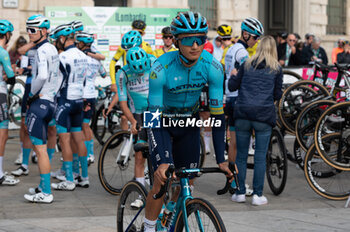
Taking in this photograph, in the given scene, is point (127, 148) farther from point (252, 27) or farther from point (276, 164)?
point (252, 27)

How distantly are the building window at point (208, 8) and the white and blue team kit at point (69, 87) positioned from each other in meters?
15.2

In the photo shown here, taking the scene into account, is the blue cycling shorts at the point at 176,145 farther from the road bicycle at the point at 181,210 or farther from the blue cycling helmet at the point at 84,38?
the blue cycling helmet at the point at 84,38

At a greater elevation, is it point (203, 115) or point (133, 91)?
point (133, 91)

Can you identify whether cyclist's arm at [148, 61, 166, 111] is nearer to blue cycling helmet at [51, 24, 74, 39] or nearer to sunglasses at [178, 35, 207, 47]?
sunglasses at [178, 35, 207, 47]

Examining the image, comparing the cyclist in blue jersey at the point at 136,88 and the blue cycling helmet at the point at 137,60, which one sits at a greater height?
the blue cycling helmet at the point at 137,60

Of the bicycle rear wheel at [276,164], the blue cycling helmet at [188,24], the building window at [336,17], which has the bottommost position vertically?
the bicycle rear wheel at [276,164]

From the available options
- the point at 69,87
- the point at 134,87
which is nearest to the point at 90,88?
the point at 69,87

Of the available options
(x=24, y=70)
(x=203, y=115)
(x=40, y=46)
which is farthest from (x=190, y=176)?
(x=203, y=115)

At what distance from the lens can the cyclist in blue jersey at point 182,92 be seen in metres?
4.97

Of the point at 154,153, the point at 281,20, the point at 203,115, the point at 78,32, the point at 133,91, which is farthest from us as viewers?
the point at 281,20

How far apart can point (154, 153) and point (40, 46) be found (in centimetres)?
382

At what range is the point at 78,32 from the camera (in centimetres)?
1052

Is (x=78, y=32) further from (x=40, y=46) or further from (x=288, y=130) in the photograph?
(x=288, y=130)

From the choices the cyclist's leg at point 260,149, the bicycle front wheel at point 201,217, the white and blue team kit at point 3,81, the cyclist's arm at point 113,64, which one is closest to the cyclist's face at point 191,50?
the bicycle front wheel at point 201,217
